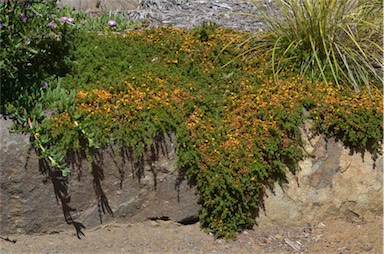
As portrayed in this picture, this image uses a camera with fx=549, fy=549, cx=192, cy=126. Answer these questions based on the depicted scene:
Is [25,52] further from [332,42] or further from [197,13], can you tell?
[332,42]

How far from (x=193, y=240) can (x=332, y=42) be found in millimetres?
2196

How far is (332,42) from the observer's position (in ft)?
16.4

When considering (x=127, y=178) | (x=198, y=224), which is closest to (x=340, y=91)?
(x=198, y=224)

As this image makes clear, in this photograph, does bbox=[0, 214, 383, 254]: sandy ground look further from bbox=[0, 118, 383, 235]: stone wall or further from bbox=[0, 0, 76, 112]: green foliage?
bbox=[0, 0, 76, 112]: green foliage

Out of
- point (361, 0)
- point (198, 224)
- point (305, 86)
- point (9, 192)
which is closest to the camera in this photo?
point (9, 192)

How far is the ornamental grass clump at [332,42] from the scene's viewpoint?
4.92m

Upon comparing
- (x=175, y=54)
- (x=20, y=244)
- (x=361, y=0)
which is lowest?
(x=20, y=244)

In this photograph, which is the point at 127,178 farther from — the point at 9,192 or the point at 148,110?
the point at 9,192

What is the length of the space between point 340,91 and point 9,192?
2.84 meters

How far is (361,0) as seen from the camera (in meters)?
5.21

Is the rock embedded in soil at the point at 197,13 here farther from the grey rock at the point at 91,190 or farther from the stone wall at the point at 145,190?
the grey rock at the point at 91,190

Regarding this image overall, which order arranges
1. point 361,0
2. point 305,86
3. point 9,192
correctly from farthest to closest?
point 361,0 < point 305,86 < point 9,192

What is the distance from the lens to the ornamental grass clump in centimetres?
492

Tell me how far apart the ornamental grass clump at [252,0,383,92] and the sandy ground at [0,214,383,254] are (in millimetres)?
1286
